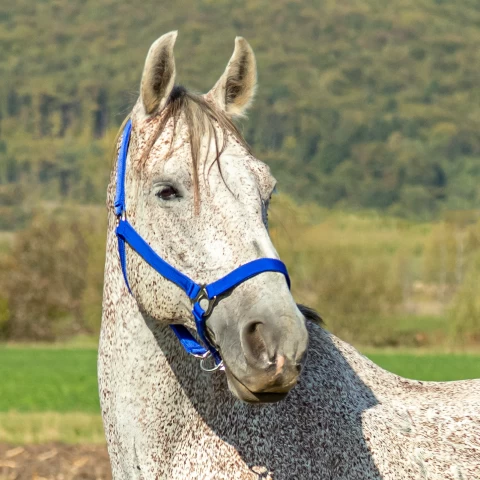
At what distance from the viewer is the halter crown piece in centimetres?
350

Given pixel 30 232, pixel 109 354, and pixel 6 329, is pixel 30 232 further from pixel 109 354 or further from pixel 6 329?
pixel 109 354

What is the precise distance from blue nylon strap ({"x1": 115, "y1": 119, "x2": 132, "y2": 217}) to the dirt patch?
22.7ft

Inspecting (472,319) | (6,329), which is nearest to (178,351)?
(472,319)

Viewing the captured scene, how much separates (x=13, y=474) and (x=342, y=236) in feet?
173

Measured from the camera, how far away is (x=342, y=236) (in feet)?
204

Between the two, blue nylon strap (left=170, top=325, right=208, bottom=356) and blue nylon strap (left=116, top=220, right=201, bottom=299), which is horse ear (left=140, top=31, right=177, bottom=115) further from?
blue nylon strap (left=170, top=325, right=208, bottom=356)

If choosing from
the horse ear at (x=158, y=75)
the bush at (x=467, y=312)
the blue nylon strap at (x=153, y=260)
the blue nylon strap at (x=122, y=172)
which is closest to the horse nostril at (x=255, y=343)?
the blue nylon strap at (x=153, y=260)

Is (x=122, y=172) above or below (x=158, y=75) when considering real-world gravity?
below

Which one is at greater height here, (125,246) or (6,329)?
(125,246)

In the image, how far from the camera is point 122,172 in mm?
4066

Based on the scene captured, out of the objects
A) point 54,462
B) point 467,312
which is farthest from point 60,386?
point 467,312

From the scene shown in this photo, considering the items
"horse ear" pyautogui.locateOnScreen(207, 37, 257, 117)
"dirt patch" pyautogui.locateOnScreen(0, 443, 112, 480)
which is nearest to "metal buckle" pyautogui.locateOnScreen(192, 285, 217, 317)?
"horse ear" pyautogui.locateOnScreen(207, 37, 257, 117)

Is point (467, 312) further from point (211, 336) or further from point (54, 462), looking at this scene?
point (211, 336)

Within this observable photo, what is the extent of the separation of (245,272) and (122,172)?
2.98 feet
